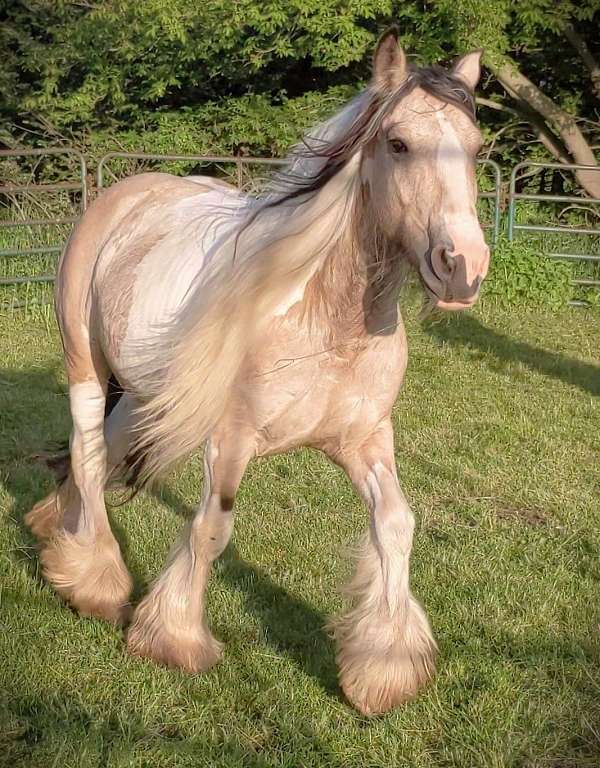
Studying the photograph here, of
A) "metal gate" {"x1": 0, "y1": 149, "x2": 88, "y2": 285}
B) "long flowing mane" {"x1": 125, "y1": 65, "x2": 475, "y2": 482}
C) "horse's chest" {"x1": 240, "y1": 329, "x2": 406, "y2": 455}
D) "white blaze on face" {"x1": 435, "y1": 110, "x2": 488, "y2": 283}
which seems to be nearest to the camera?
"white blaze on face" {"x1": 435, "y1": 110, "x2": 488, "y2": 283}

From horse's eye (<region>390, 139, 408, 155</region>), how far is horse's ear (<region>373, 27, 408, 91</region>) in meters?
0.19

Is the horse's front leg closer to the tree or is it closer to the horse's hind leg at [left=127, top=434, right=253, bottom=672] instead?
the horse's hind leg at [left=127, top=434, right=253, bottom=672]

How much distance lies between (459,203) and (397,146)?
289 millimetres

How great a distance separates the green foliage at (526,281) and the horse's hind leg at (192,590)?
317 inches

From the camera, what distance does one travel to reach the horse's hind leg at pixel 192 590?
3.43 meters

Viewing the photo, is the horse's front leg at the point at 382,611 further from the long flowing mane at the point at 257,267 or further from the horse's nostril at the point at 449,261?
the horse's nostril at the point at 449,261

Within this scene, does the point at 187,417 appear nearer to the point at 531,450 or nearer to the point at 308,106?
the point at 531,450

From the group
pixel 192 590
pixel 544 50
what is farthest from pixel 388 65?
pixel 544 50

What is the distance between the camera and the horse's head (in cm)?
261

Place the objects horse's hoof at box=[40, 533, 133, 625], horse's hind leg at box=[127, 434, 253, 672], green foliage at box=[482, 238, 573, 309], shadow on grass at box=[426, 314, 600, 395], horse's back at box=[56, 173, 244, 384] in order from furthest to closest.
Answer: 1. green foliage at box=[482, 238, 573, 309]
2. shadow on grass at box=[426, 314, 600, 395]
3. horse's hoof at box=[40, 533, 133, 625]
4. horse's back at box=[56, 173, 244, 384]
5. horse's hind leg at box=[127, 434, 253, 672]

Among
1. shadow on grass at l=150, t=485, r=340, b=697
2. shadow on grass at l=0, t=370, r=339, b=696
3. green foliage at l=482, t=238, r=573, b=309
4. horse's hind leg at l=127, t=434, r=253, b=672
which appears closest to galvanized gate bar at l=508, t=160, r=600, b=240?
green foliage at l=482, t=238, r=573, b=309

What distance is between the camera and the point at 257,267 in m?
3.19

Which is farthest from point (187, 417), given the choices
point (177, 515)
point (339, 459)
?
point (177, 515)

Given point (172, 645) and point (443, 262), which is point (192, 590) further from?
point (443, 262)
